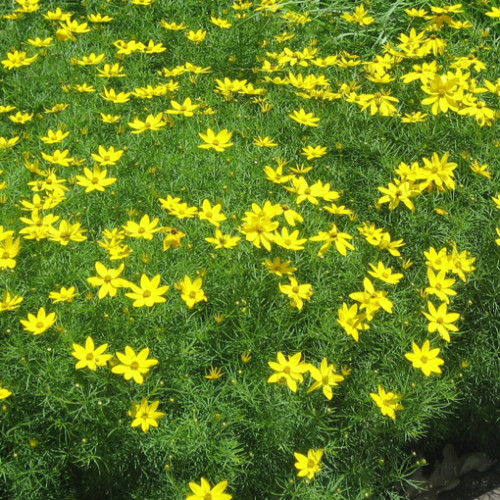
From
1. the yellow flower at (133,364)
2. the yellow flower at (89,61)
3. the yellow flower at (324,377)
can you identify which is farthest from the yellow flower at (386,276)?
the yellow flower at (89,61)

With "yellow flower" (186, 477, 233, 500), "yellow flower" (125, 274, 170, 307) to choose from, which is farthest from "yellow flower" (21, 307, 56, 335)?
"yellow flower" (186, 477, 233, 500)

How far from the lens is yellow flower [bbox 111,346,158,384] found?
1.98 meters

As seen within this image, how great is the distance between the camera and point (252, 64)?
3.96 meters

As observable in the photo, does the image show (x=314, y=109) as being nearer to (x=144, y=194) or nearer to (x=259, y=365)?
(x=144, y=194)

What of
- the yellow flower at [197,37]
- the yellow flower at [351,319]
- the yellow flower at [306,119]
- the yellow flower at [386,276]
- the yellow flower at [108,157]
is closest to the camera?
the yellow flower at [351,319]

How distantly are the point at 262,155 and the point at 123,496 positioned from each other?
1583 millimetres

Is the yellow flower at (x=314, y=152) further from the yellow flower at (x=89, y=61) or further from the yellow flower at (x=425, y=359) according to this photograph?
the yellow flower at (x=89, y=61)

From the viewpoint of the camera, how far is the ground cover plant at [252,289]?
2.17m

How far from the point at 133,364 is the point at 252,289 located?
0.58m

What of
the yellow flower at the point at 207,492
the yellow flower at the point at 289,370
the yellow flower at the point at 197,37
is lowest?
the yellow flower at the point at 207,492

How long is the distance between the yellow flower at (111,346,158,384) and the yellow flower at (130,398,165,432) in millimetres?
87

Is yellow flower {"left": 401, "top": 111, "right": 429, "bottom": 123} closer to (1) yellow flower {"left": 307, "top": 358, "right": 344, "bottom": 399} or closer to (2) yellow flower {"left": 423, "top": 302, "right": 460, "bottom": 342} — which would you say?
(2) yellow flower {"left": 423, "top": 302, "right": 460, "bottom": 342}

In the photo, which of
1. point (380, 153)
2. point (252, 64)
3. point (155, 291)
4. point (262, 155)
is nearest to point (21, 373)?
point (155, 291)

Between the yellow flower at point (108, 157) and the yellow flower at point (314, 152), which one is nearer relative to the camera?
the yellow flower at point (108, 157)
